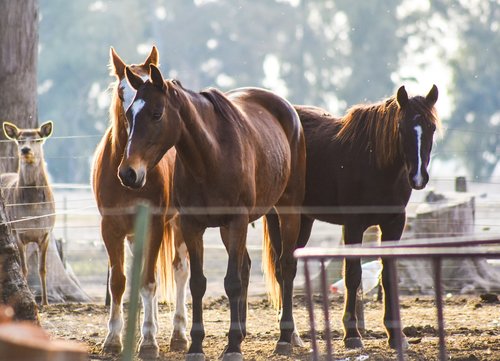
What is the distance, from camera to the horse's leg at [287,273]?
26.5ft

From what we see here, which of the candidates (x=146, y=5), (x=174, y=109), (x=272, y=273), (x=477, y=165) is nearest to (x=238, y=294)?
(x=174, y=109)

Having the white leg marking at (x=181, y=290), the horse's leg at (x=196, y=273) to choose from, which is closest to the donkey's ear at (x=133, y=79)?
the horse's leg at (x=196, y=273)

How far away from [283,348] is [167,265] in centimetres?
131

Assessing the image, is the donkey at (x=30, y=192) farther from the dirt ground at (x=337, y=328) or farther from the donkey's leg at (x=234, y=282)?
the donkey's leg at (x=234, y=282)

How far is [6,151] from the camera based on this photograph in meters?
12.7

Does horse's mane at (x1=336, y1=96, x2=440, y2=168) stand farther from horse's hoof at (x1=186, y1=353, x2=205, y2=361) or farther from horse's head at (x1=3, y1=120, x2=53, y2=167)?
horse's head at (x1=3, y1=120, x2=53, y2=167)

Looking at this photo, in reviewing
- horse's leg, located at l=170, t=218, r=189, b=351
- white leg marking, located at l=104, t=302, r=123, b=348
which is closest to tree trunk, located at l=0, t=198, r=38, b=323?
white leg marking, located at l=104, t=302, r=123, b=348

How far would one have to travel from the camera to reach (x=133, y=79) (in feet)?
23.8

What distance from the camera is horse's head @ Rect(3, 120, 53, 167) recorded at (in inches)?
460

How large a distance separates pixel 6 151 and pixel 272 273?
473cm

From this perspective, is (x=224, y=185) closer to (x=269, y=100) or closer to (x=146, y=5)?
(x=269, y=100)

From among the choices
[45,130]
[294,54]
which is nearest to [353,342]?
[45,130]

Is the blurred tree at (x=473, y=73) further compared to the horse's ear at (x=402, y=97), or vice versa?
the blurred tree at (x=473, y=73)

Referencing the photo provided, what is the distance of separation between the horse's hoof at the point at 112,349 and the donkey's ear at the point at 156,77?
1.93 meters
